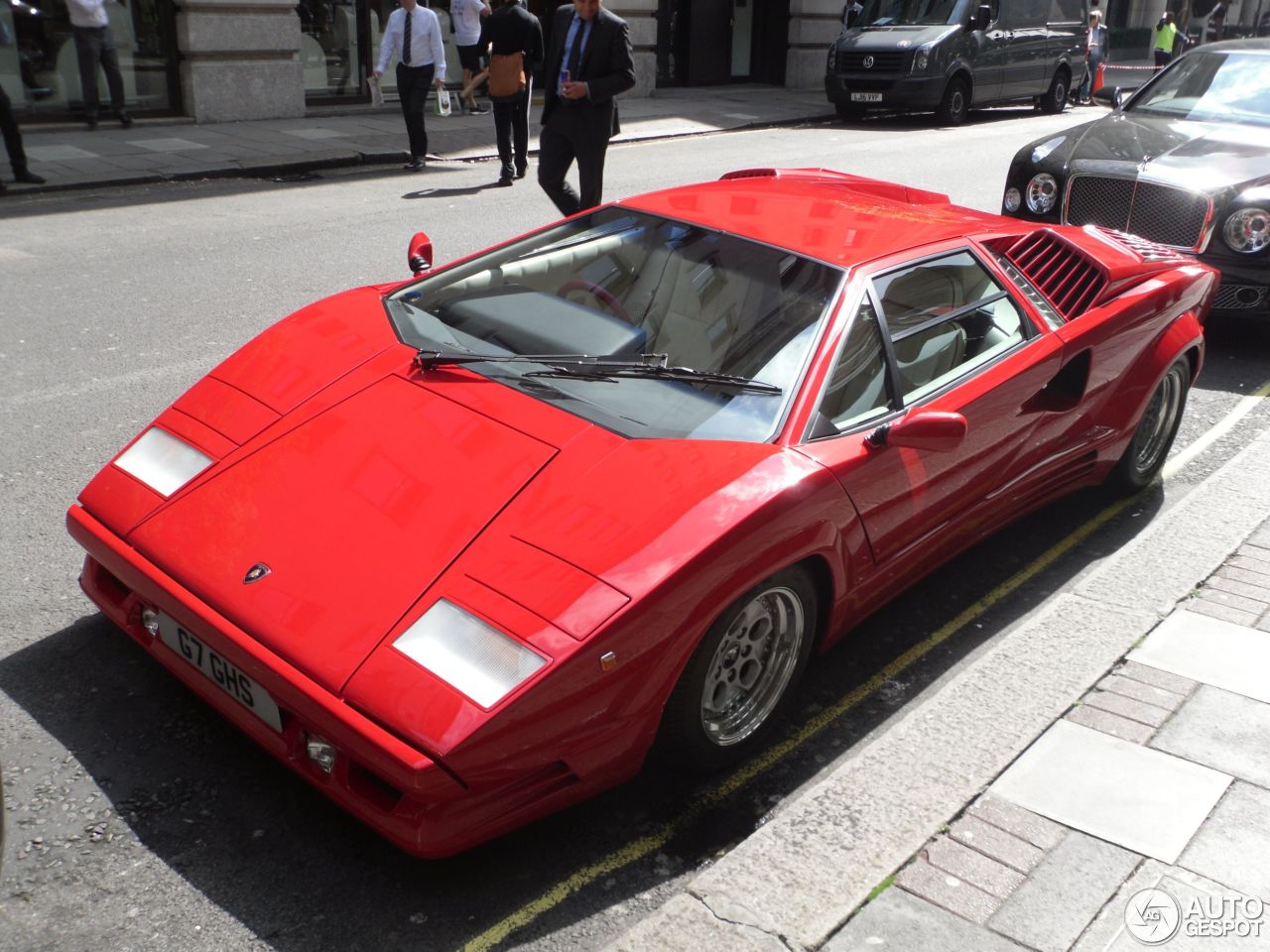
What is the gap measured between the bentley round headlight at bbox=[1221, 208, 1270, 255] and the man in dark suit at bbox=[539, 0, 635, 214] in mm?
3959

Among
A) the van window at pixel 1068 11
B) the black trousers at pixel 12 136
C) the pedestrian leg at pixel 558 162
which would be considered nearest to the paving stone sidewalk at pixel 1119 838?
the pedestrian leg at pixel 558 162

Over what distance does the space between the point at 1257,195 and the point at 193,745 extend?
6.74 m

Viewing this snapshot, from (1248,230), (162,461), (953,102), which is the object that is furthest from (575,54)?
(953,102)

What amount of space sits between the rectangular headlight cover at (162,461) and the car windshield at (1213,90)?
25.2 feet

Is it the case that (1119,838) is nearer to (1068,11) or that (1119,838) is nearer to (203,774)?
(203,774)

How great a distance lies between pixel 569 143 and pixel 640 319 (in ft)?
17.2

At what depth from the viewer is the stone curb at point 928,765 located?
281cm

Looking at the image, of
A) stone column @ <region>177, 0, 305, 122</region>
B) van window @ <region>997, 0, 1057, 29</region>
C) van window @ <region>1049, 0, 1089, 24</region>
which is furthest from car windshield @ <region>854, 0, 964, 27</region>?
stone column @ <region>177, 0, 305, 122</region>

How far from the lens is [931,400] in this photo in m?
3.89

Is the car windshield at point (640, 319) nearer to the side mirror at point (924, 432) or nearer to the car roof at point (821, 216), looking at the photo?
the car roof at point (821, 216)

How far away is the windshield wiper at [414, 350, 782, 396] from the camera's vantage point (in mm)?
3541

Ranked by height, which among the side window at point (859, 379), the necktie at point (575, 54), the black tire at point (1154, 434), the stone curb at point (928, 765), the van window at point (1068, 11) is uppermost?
the van window at point (1068, 11)

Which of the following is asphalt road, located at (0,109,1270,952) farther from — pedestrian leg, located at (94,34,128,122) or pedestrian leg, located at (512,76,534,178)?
pedestrian leg, located at (94,34,128,122)

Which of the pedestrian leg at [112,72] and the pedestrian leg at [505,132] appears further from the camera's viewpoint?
the pedestrian leg at [112,72]
